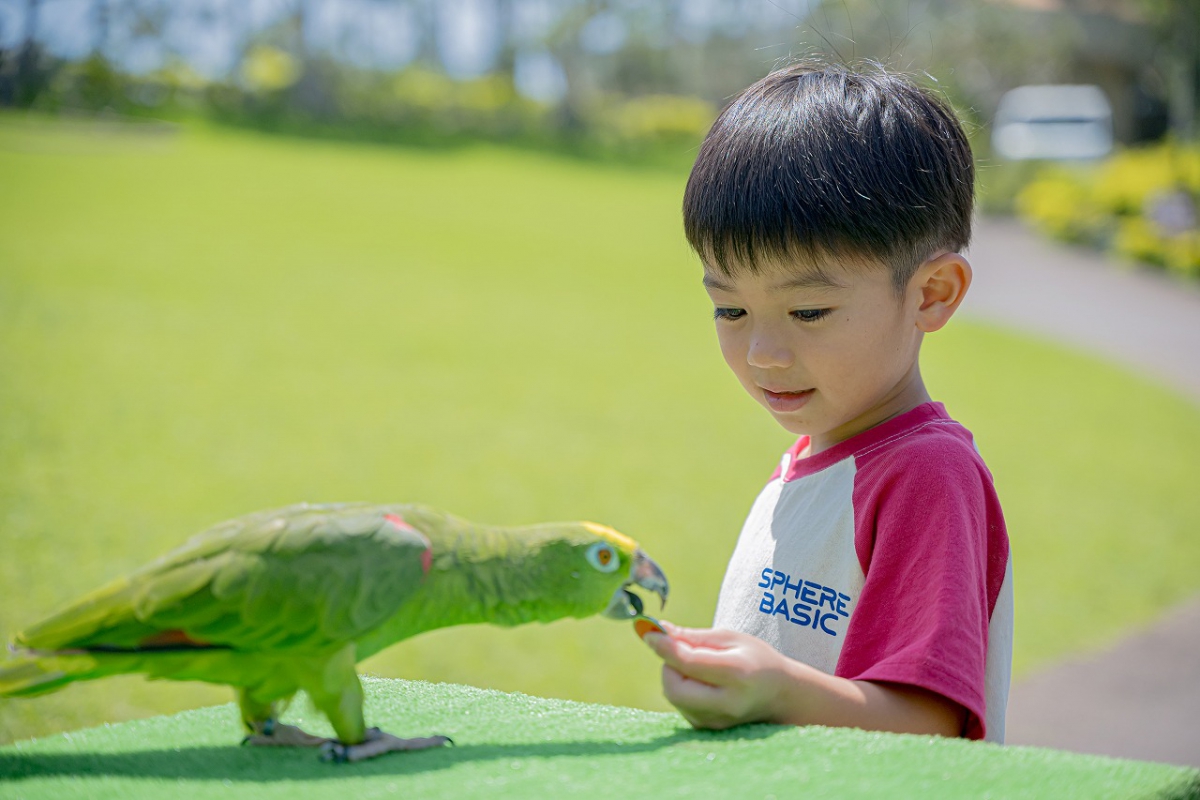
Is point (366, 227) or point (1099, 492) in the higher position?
point (366, 227)

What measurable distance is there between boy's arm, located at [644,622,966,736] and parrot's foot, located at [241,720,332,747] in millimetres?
524

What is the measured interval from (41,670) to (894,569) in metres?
1.18

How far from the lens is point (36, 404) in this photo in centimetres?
876

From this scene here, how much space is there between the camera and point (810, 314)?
5.65 feet

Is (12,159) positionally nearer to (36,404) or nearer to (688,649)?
(36,404)

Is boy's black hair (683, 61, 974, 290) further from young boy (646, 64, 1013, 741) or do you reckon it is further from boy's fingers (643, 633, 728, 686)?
boy's fingers (643, 633, 728, 686)

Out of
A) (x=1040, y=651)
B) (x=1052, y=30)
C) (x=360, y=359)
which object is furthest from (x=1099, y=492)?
(x=1052, y=30)

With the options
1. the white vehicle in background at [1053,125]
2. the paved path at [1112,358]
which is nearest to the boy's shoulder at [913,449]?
the paved path at [1112,358]

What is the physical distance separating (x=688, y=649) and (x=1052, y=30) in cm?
4016

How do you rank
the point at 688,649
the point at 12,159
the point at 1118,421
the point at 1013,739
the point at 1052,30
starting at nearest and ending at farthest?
the point at 688,649 < the point at 1013,739 < the point at 1118,421 < the point at 12,159 < the point at 1052,30

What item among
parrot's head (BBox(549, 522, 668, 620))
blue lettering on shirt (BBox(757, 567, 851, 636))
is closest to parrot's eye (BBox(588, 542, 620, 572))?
parrot's head (BBox(549, 522, 668, 620))

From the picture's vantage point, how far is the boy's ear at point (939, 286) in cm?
180

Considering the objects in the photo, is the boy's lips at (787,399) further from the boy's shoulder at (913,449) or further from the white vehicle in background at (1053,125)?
the white vehicle in background at (1053,125)

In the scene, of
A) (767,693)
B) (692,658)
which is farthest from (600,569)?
(767,693)
